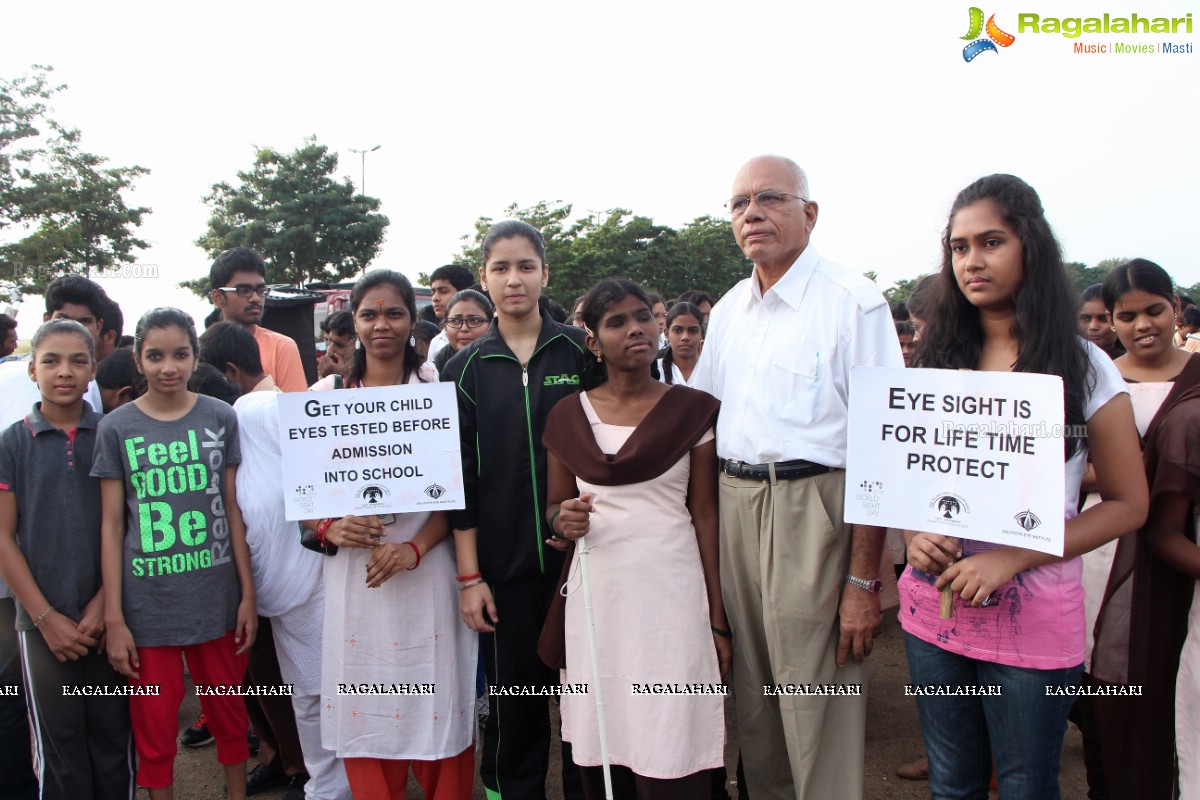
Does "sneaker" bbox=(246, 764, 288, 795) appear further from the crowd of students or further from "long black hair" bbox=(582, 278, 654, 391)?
"long black hair" bbox=(582, 278, 654, 391)

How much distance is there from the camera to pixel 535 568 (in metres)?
2.94

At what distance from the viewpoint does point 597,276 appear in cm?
3578

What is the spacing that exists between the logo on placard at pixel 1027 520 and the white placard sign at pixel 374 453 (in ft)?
5.77

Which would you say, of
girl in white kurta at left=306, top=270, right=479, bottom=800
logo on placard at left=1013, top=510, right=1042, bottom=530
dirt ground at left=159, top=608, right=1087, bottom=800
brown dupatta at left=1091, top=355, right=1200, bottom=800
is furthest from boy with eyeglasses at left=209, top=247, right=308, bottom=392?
brown dupatta at left=1091, top=355, right=1200, bottom=800

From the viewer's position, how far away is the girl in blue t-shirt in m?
2.96

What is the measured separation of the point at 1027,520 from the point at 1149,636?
99 cm

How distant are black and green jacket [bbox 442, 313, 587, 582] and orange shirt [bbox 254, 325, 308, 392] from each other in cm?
195

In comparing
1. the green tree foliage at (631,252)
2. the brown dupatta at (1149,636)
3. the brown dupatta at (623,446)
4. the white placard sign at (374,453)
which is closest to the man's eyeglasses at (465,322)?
the white placard sign at (374,453)

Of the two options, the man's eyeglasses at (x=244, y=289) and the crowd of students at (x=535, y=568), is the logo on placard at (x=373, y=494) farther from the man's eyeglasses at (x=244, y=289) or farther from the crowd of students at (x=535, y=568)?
the man's eyeglasses at (x=244, y=289)

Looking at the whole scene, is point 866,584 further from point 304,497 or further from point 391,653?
point 304,497

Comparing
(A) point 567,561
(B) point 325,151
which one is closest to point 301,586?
(A) point 567,561

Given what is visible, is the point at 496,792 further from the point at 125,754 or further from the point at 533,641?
the point at 125,754

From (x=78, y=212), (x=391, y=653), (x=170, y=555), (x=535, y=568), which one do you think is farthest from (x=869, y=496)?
(x=78, y=212)

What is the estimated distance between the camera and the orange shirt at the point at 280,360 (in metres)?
4.53
